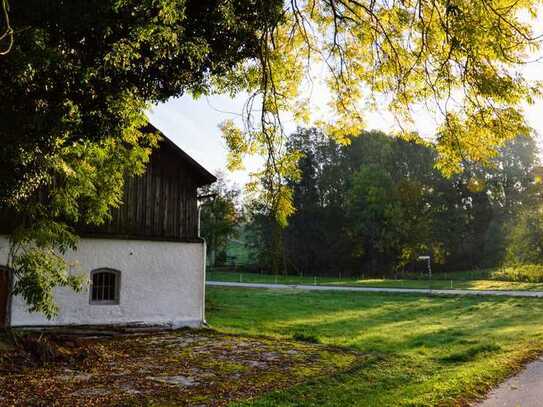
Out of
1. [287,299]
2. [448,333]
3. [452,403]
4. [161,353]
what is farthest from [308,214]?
[452,403]

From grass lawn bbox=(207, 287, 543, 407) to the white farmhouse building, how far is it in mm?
2271

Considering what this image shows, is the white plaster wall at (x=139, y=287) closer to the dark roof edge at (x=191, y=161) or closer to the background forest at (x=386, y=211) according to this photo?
the dark roof edge at (x=191, y=161)

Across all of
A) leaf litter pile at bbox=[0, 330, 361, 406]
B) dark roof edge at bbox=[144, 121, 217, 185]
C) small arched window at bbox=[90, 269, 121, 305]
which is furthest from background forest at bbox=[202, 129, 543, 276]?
leaf litter pile at bbox=[0, 330, 361, 406]

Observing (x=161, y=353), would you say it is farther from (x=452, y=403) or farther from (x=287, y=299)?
(x=287, y=299)

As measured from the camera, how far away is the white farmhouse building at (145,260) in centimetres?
1432

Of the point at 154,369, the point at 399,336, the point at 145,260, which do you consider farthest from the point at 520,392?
the point at 145,260

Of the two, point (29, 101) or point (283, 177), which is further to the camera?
point (283, 177)

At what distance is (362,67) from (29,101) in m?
6.04

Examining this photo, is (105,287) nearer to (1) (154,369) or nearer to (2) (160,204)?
(2) (160,204)

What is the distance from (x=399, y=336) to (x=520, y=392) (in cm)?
762

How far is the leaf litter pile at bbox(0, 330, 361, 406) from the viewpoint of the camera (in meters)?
8.23

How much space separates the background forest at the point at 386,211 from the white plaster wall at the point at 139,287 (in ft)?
126

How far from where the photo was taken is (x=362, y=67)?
10.0 m

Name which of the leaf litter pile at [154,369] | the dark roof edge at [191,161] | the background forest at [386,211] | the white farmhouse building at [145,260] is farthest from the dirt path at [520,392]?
the background forest at [386,211]
